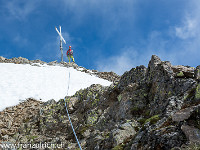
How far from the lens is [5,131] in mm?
14961

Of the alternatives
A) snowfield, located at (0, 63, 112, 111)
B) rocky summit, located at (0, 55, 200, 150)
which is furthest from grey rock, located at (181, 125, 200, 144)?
snowfield, located at (0, 63, 112, 111)

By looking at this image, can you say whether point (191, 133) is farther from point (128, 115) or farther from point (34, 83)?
point (34, 83)

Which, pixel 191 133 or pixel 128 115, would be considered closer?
pixel 191 133

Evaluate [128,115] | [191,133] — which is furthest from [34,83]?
[191,133]

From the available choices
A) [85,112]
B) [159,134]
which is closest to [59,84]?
[85,112]

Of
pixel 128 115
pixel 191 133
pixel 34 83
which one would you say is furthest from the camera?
pixel 34 83

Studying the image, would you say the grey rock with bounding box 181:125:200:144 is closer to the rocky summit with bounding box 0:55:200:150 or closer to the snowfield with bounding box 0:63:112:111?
the rocky summit with bounding box 0:55:200:150

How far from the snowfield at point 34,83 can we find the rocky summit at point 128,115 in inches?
65.9

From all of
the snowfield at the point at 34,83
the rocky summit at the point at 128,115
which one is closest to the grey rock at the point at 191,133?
the rocky summit at the point at 128,115

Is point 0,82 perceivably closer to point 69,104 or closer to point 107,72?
point 69,104

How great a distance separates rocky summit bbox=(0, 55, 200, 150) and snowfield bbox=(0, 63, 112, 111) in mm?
1674

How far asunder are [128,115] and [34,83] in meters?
16.8

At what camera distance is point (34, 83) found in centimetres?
2378

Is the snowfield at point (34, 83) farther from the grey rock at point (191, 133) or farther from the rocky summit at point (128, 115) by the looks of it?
the grey rock at point (191, 133)
